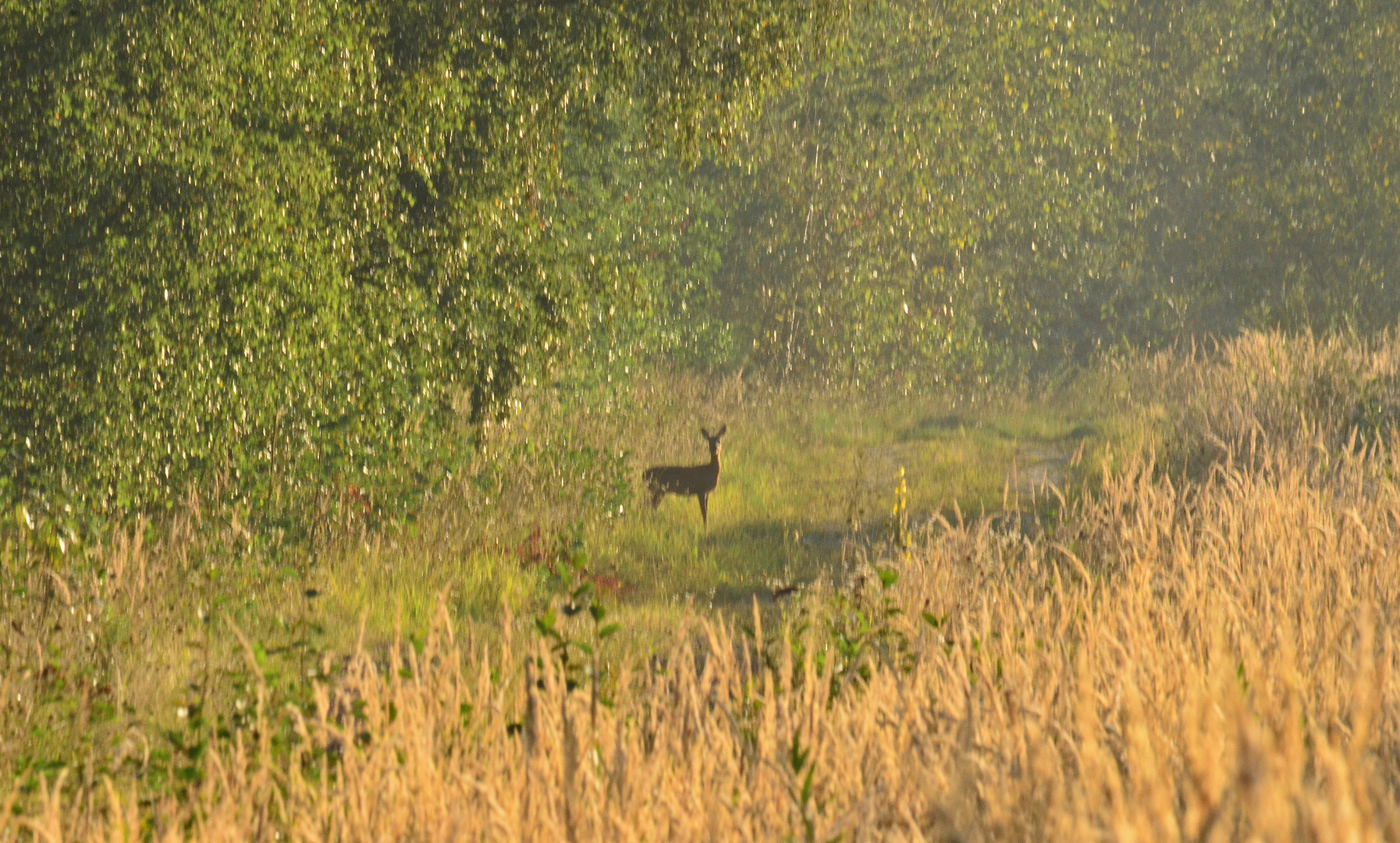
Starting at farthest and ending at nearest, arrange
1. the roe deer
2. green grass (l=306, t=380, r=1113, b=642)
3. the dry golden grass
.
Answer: the roe deer
green grass (l=306, t=380, r=1113, b=642)
the dry golden grass

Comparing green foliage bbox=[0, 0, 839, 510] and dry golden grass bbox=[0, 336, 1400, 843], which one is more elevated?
green foliage bbox=[0, 0, 839, 510]

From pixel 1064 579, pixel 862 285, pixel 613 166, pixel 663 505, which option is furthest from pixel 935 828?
pixel 862 285

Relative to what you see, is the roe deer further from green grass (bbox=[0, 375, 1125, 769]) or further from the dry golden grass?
the dry golden grass

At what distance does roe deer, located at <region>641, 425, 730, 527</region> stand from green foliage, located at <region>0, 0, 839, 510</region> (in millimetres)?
1697

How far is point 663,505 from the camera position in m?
13.8

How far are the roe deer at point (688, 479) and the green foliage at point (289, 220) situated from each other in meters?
1.70

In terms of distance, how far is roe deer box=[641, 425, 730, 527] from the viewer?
42.8 ft

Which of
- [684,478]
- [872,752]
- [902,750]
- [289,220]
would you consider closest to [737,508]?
[684,478]

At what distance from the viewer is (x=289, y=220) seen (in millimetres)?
9297

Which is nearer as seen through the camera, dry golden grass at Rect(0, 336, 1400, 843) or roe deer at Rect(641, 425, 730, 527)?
dry golden grass at Rect(0, 336, 1400, 843)

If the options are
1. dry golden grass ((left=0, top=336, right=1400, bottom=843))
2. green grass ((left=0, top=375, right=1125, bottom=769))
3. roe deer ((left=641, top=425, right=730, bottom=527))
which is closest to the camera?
dry golden grass ((left=0, top=336, right=1400, bottom=843))

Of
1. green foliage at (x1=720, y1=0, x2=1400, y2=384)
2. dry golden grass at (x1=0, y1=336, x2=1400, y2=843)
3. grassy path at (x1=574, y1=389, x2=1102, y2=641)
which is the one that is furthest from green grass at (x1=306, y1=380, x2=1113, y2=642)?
green foliage at (x1=720, y1=0, x2=1400, y2=384)

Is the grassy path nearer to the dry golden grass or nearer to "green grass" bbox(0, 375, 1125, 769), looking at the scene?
"green grass" bbox(0, 375, 1125, 769)

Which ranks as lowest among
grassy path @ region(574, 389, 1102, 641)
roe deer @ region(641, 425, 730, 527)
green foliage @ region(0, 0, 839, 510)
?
grassy path @ region(574, 389, 1102, 641)
